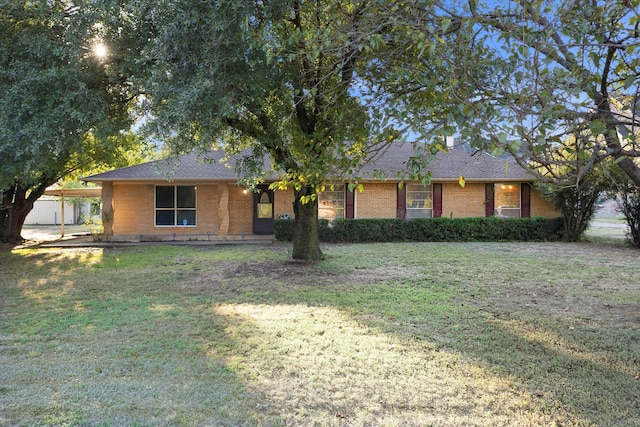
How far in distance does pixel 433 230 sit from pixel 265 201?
7.28m

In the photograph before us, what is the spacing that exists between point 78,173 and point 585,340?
20429mm

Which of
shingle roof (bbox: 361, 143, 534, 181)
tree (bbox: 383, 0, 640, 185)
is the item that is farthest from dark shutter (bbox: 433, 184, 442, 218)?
tree (bbox: 383, 0, 640, 185)

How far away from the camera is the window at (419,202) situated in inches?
731

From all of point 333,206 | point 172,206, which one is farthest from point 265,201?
point 172,206

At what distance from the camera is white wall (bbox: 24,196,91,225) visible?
33219 mm

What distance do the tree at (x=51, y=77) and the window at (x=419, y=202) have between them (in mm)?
13233

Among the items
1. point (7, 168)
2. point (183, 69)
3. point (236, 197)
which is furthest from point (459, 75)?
point (236, 197)

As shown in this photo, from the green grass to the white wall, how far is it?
27.7 metres

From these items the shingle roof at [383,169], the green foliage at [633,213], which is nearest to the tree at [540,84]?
the shingle roof at [383,169]

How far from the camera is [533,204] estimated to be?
18.6m

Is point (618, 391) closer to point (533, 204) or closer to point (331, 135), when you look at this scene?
point (331, 135)

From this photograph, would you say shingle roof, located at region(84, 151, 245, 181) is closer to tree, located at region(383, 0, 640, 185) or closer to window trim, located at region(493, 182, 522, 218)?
window trim, located at region(493, 182, 522, 218)

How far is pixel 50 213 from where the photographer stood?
3384 cm

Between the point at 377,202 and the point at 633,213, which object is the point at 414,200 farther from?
the point at 633,213
